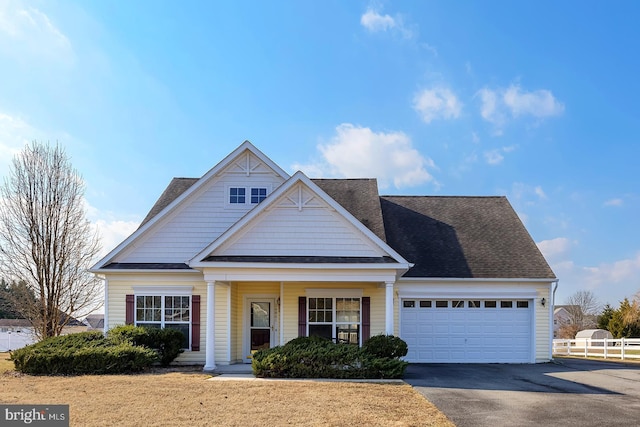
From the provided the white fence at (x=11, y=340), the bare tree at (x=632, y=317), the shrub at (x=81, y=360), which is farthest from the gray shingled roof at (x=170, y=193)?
the bare tree at (x=632, y=317)

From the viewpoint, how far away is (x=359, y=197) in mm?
19828

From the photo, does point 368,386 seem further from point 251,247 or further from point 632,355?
point 632,355

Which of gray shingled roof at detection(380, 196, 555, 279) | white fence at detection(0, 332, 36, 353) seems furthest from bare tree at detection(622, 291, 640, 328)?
white fence at detection(0, 332, 36, 353)

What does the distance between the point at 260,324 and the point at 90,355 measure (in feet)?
18.0

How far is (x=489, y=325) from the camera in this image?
59.3ft

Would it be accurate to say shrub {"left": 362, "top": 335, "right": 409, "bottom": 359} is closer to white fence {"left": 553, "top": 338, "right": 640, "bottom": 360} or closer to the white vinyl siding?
the white vinyl siding

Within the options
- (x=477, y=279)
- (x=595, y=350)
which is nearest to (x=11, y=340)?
→ (x=477, y=279)

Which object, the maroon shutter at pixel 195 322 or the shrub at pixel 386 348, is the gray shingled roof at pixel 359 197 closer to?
the shrub at pixel 386 348

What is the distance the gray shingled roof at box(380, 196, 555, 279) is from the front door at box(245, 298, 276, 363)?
489 cm

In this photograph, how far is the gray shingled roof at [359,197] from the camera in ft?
59.7

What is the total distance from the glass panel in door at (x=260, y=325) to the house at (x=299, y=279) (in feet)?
0.11

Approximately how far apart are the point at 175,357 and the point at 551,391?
10.4 m

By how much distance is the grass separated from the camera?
8234mm

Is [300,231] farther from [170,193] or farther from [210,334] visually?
[170,193]
